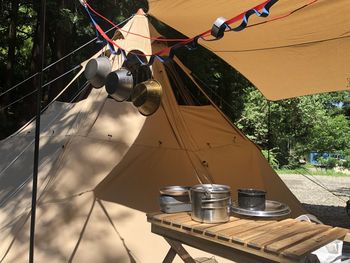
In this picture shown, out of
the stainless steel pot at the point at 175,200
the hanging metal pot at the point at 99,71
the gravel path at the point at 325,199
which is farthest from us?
the gravel path at the point at 325,199

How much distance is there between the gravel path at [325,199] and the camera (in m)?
6.22

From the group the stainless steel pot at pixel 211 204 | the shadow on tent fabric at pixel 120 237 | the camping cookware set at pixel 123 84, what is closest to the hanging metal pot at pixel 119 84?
the camping cookware set at pixel 123 84

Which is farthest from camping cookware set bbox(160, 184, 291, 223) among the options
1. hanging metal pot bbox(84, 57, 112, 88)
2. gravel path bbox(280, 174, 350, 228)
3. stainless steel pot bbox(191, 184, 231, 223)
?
gravel path bbox(280, 174, 350, 228)

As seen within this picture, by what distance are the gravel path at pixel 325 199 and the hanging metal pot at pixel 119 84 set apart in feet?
13.1

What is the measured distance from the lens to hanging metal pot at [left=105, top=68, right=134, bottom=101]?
10.1ft

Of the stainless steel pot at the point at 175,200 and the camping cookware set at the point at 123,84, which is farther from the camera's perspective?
the camping cookware set at the point at 123,84

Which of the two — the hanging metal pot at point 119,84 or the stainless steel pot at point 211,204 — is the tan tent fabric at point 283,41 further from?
the stainless steel pot at point 211,204

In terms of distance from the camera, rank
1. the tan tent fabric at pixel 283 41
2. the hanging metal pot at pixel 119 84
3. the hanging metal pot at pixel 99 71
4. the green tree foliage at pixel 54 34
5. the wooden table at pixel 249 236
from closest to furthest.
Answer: the wooden table at pixel 249 236 < the hanging metal pot at pixel 119 84 < the hanging metal pot at pixel 99 71 < the tan tent fabric at pixel 283 41 < the green tree foliage at pixel 54 34

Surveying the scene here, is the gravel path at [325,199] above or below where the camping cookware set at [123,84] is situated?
below

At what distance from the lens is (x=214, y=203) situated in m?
2.21

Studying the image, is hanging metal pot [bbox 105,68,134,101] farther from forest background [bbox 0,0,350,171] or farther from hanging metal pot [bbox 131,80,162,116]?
forest background [bbox 0,0,350,171]

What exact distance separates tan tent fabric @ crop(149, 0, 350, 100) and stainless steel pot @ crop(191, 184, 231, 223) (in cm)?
159

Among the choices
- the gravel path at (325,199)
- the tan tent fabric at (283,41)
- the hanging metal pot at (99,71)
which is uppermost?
the tan tent fabric at (283,41)

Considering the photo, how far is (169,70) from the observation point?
4.42 m
